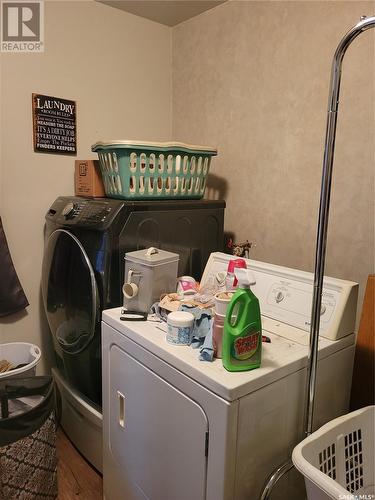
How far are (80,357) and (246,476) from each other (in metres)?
0.98

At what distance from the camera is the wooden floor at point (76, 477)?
1.67 metres

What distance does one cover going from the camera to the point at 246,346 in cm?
101

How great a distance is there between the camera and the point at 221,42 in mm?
2018

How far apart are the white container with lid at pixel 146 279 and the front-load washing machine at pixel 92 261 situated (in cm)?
13

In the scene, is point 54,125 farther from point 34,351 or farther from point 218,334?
point 218,334

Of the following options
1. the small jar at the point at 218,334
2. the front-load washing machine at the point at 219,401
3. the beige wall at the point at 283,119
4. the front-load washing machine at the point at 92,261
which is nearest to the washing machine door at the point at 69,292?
the front-load washing machine at the point at 92,261

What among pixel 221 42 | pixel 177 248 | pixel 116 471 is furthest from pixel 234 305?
pixel 221 42

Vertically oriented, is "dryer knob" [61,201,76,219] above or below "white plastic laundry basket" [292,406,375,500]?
above

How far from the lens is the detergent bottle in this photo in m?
1.00

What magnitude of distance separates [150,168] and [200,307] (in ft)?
2.37

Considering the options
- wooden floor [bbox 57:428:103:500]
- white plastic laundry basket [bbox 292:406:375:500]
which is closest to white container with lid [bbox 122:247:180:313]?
white plastic laundry basket [bbox 292:406:375:500]

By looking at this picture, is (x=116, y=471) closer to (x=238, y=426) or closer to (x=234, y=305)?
(x=238, y=426)

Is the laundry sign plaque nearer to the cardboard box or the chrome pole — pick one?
the cardboard box

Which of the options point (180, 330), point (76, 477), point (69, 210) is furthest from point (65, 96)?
point (76, 477)
